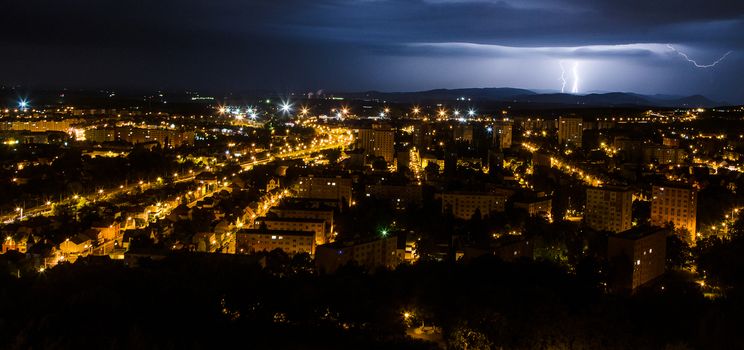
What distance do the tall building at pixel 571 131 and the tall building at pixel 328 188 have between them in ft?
38.3

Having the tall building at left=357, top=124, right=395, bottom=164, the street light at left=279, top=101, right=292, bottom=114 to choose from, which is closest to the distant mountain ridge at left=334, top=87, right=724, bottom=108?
the street light at left=279, top=101, right=292, bottom=114

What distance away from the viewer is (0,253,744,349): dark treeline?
221 inches

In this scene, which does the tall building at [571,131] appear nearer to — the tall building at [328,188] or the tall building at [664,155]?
the tall building at [664,155]

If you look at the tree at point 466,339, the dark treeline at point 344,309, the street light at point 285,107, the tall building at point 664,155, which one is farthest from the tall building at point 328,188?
the street light at point 285,107

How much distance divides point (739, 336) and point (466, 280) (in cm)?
221

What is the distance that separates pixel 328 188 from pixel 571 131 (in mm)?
12433

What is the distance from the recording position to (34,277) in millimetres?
6996

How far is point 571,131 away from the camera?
23359mm

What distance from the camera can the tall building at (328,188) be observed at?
13.0 m

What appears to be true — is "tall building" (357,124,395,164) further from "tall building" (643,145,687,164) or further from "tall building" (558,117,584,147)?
"tall building" (643,145,687,164)

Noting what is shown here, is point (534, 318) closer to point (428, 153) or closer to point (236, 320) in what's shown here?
point (236, 320)

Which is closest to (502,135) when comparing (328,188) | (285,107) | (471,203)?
(328,188)

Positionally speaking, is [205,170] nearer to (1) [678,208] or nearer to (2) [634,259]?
(1) [678,208]

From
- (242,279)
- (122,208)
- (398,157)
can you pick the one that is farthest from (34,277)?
(398,157)
